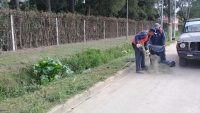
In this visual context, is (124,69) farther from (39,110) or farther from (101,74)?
(39,110)

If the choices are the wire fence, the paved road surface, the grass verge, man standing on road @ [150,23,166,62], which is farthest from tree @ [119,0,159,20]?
the grass verge

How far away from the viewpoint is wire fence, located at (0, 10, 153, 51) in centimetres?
1023

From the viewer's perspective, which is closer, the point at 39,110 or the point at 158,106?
the point at 39,110

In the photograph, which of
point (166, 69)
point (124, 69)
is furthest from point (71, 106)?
point (166, 69)

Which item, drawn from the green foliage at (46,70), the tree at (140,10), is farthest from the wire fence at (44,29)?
the tree at (140,10)

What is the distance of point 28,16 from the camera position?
11414mm

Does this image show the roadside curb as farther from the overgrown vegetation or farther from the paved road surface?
the overgrown vegetation

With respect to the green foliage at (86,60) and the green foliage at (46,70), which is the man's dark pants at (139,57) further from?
the green foliage at (46,70)

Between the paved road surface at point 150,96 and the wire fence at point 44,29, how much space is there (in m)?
6.20

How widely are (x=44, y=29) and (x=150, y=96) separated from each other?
29.6ft

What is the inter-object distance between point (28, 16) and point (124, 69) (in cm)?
645

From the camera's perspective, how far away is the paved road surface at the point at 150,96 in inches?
173

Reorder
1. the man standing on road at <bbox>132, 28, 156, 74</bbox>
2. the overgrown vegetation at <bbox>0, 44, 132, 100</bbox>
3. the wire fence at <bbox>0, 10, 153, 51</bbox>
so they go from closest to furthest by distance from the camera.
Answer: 1. the overgrown vegetation at <bbox>0, 44, 132, 100</bbox>
2. the man standing on road at <bbox>132, 28, 156, 74</bbox>
3. the wire fence at <bbox>0, 10, 153, 51</bbox>

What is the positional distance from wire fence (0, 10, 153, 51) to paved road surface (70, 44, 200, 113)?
6205mm
